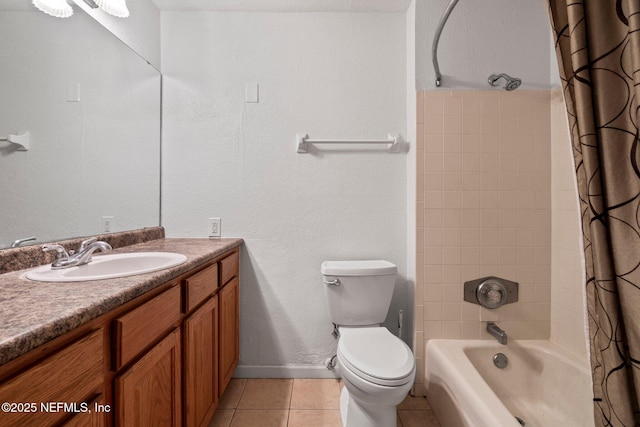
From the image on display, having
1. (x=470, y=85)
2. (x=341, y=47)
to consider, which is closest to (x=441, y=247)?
(x=470, y=85)

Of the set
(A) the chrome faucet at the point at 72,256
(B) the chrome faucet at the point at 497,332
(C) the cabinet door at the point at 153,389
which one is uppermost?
(A) the chrome faucet at the point at 72,256

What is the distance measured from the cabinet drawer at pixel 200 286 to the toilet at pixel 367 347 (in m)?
0.59

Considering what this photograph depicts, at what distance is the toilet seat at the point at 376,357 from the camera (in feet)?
3.60

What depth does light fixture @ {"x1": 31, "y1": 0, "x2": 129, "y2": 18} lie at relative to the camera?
1121mm

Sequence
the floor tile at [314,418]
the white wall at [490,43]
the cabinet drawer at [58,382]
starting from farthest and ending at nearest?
the white wall at [490,43]
the floor tile at [314,418]
the cabinet drawer at [58,382]

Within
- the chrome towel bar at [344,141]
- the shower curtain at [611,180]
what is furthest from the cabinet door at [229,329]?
the shower curtain at [611,180]

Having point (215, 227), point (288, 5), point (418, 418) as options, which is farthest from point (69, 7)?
point (418, 418)

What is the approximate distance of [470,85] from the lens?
5.26 ft

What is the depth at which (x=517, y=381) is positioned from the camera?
58.5 inches

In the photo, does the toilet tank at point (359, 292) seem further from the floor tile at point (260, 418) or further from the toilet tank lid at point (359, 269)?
the floor tile at point (260, 418)

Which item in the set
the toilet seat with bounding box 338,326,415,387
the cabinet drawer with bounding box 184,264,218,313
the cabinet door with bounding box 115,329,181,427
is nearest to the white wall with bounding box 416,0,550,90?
the toilet seat with bounding box 338,326,415,387

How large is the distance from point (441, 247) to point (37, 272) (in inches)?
68.6

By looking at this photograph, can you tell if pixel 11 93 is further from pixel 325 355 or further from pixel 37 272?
pixel 325 355

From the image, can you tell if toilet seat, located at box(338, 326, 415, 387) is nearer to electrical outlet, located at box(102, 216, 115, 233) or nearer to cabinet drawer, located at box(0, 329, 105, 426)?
cabinet drawer, located at box(0, 329, 105, 426)
